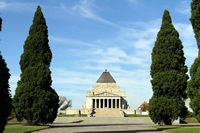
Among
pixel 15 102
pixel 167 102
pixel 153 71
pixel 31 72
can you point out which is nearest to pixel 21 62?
pixel 31 72

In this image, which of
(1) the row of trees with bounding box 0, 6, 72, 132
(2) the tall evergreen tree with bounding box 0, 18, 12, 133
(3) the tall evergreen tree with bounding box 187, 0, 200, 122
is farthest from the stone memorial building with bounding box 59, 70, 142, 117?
(2) the tall evergreen tree with bounding box 0, 18, 12, 133

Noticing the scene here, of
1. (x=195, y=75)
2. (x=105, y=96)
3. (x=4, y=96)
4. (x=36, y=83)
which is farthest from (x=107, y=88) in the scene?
(x=4, y=96)

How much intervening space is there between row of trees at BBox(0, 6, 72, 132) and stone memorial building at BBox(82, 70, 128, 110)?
194 ft

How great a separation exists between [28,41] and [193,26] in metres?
18.3

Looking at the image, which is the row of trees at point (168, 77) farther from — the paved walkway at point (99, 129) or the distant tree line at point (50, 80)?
the paved walkway at point (99, 129)

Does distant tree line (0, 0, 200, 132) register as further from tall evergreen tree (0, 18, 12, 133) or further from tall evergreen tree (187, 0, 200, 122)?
tall evergreen tree (0, 18, 12, 133)

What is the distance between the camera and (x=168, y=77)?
25.7 meters

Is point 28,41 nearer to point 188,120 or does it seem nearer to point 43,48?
point 43,48

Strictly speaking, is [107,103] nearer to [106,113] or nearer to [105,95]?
[105,95]

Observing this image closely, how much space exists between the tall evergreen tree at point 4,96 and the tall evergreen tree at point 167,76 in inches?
651

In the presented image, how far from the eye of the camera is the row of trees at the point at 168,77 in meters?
25.2

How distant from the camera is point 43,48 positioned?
2762 centimetres

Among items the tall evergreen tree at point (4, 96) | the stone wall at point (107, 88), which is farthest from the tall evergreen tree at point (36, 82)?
the stone wall at point (107, 88)

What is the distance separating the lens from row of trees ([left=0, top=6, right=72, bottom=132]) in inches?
991
